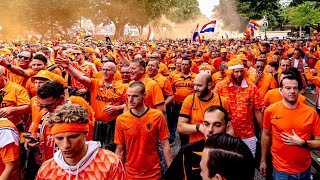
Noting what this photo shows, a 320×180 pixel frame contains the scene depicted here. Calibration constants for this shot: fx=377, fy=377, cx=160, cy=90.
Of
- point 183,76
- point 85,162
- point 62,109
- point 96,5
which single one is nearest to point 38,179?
point 85,162

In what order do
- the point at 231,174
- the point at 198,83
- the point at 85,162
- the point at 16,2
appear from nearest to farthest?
the point at 231,174
the point at 85,162
the point at 198,83
the point at 16,2

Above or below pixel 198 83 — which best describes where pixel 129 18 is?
above

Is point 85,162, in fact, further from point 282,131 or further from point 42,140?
point 282,131

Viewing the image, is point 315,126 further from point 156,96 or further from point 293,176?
point 156,96

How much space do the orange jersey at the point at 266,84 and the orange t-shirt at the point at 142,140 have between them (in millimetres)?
3077

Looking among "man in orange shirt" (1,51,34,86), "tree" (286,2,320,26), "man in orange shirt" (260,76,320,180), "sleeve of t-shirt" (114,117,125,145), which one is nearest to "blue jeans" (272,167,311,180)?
"man in orange shirt" (260,76,320,180)

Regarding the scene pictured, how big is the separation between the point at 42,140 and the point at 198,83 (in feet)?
6.71

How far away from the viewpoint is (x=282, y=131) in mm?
4527

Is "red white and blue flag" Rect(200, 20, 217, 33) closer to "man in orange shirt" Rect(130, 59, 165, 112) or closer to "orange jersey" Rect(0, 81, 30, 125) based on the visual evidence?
"man in orange shirt" Rect(130, 59, 165, 112)

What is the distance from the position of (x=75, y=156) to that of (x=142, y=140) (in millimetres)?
1656

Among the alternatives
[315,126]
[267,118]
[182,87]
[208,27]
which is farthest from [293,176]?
[208,27]

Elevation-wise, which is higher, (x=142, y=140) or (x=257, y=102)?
(x=257, y=102)

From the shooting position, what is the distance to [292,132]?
14.6ft

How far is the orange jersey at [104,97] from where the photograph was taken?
6156mm
